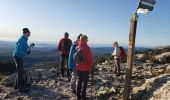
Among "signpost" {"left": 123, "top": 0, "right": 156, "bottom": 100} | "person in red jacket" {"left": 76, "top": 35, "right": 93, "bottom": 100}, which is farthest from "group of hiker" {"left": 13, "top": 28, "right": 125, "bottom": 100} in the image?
"signpost" {"left": 123, "top": 0, "right": 156, "bottom": 100}

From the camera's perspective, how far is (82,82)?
12.8 meters

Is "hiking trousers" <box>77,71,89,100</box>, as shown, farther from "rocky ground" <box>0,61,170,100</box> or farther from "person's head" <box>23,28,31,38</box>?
"person's head" <box>23,28,31,38</box>

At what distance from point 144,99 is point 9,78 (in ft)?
26.5

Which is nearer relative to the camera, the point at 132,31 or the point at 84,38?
the point at 132,31

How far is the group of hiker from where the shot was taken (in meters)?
12.3

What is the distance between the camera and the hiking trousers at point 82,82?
40.8 ft

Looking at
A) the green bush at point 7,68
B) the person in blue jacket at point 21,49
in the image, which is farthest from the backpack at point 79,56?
the green bush at point 7,68

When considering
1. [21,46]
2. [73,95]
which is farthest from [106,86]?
[21,46]

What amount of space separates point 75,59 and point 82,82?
37.6 inches

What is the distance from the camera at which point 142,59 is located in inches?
1030

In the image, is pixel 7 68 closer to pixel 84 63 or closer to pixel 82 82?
pixel 82 82

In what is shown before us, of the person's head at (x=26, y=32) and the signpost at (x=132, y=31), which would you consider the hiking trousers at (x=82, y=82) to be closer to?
the signpost at (x=132, y=31)

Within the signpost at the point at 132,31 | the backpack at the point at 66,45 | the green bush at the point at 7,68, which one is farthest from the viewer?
the green bush at the point at 7,68

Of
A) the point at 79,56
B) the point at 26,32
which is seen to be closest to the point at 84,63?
the point at 79,56
